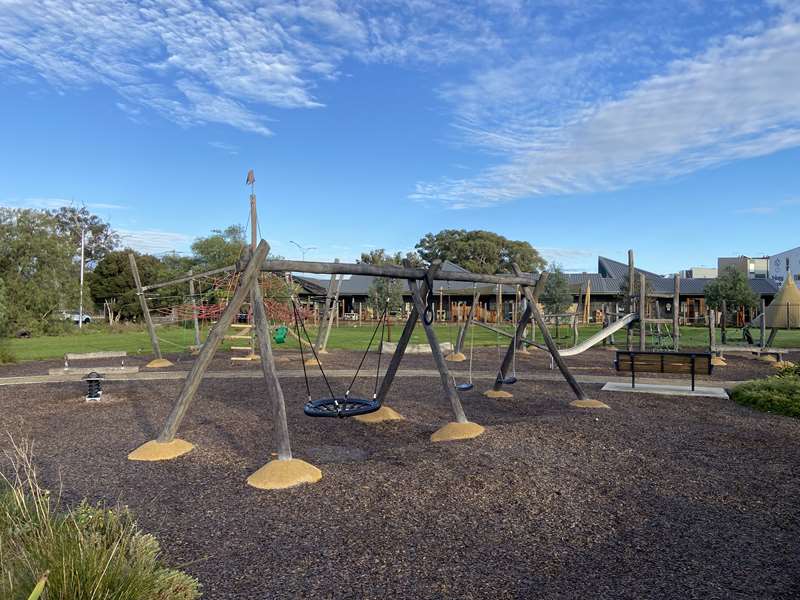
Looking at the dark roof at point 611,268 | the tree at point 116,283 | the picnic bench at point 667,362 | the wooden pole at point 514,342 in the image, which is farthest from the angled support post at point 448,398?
the dark roof at point 611,268

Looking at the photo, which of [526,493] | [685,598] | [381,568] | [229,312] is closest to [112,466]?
[229,312]

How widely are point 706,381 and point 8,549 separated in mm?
13070

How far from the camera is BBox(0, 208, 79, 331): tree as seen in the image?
2977 centimetres

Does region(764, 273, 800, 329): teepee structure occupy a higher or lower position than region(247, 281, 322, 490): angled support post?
higher

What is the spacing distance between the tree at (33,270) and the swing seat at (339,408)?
92.7 feet

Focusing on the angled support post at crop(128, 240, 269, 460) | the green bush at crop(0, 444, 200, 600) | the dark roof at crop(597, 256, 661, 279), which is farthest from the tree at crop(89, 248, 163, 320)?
the green bush at crop(0, 444, 200, 600)

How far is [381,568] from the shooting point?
12.3 feet

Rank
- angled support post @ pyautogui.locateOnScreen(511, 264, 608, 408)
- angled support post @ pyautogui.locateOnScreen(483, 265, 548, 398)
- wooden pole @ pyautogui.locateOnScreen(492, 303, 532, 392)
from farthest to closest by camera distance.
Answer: wooden pole @ pyautogui.locateOnScreen(492, 303, 532, 392), angled support post @ pyautogui.locateOnScreen(483, 265, 548, 398), angled support post @ pyautogui.locateOnScreen(511, 264, 608, 408)

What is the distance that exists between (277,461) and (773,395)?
817cm

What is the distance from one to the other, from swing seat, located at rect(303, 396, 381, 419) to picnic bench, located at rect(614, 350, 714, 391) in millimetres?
5869

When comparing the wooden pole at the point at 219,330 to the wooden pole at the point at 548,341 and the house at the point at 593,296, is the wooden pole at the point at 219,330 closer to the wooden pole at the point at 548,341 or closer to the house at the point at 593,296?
the wooden pole at the point at 548,341

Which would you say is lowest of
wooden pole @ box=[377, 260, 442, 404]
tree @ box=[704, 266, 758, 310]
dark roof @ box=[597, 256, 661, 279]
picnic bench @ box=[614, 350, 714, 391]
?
picnic bench @ box=[614, 350, 714, 391]

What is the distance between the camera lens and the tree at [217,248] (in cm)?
4453

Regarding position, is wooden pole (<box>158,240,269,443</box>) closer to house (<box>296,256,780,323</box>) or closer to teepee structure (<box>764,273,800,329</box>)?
teepee structure (<box>764,273,800,329</box>)
